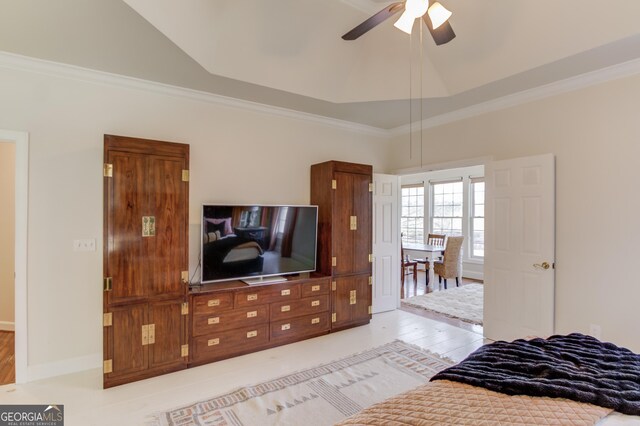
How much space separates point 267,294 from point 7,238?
134 inches

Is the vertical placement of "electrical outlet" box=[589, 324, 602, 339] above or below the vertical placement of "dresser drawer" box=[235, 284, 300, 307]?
below

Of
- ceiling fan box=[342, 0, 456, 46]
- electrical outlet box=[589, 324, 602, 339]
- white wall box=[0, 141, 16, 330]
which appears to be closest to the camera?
ceiling fan box=[342, 0, 456, 46]

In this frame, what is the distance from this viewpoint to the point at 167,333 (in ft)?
9.41

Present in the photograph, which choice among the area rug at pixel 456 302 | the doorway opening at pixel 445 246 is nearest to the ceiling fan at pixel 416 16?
the doorway opening at pixel 445 246

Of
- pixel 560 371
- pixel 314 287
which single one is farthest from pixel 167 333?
pixel 560 371

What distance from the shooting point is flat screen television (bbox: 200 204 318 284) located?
3.20 meters

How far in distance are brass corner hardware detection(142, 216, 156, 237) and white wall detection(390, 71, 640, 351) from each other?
3974 millimetres

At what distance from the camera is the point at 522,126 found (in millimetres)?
3510

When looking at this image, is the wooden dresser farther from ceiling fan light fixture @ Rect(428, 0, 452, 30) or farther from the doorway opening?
ceiling fan light fixture @ Rect(428, 0, 452, 30)

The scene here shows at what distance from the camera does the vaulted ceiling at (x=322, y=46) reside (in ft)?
7.66

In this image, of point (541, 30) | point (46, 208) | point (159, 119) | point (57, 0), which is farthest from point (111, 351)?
point (541, 30)

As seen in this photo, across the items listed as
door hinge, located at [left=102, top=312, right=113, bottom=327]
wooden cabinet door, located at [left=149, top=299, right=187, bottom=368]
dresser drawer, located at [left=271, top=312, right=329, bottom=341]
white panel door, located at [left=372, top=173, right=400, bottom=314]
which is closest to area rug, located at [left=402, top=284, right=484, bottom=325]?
white panel door, located at [left=372, top=173, right=400, bottom=314]

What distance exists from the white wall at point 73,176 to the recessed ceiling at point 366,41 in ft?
2.83

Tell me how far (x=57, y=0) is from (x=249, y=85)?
1559 mm
